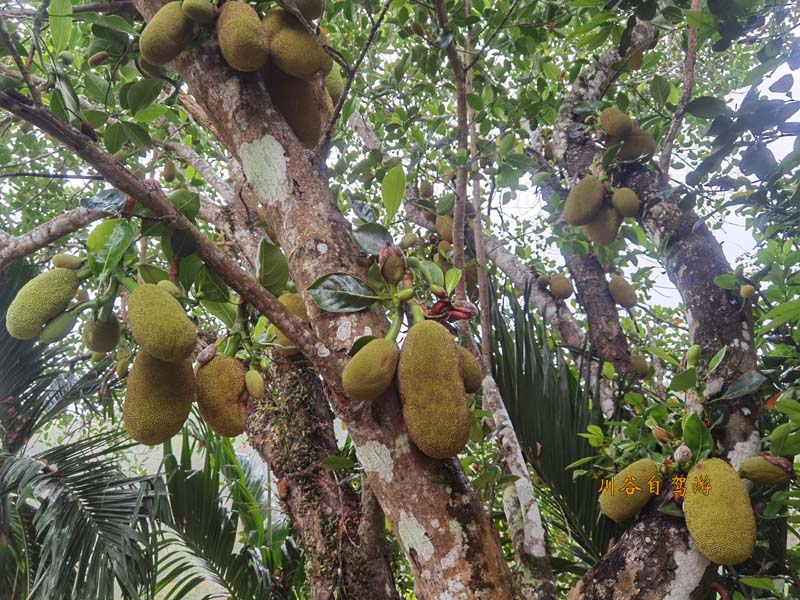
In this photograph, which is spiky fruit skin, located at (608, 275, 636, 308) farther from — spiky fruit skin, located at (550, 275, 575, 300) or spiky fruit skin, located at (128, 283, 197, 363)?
spiky fruit skin, located at (128, 283, 197, 363)

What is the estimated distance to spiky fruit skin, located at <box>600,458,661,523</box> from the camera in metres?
1.01

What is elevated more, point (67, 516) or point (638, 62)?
point (638, 62)

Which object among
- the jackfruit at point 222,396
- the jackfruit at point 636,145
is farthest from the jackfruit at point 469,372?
the jackfruit at point 636,145

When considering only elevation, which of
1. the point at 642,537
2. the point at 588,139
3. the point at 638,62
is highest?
the point at 638,62

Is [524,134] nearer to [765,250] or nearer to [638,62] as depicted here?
[638,62]

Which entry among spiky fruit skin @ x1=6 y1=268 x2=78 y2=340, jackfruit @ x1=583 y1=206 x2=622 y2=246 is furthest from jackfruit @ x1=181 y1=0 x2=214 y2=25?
jackfruit @ x1=583 y1=206 x2=622 y2=246

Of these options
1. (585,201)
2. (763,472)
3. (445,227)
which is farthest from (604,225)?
(763,472)

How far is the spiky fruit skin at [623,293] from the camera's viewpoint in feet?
7.88

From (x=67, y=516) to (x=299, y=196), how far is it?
3.91 ft

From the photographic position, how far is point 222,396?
852mm

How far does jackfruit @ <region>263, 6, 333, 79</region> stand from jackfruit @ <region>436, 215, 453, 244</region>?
1.17m

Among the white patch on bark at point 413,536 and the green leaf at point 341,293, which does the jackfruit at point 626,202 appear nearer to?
the green leaf at point 341,293

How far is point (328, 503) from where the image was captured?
4.79 ft

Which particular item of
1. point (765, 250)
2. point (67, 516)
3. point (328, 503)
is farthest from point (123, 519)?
point (765, 250)
